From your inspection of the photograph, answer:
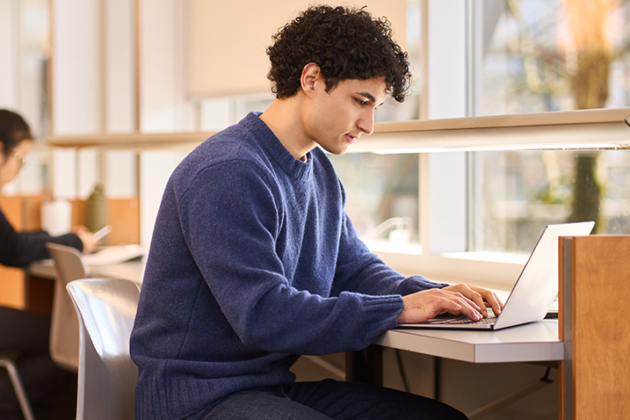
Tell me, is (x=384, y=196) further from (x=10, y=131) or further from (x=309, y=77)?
(x=10, y=131)

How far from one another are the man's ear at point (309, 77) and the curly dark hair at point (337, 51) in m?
0.01

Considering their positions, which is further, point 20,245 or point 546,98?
point 20,245

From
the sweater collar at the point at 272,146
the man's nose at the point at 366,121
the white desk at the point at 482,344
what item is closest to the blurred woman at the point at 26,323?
the sweater collar at the point at 272,146

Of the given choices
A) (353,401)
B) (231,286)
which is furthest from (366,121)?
(353,401)

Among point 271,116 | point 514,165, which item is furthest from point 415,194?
point 271,116

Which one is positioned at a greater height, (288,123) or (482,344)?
(288,123)

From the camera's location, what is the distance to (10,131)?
2.45 m

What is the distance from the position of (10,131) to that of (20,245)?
1.50ft

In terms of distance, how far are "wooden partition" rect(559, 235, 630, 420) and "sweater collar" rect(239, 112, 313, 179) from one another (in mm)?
→ 522

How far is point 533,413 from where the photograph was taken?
5.89 feet

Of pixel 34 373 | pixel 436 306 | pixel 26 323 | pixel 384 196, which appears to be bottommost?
pixel 34 373

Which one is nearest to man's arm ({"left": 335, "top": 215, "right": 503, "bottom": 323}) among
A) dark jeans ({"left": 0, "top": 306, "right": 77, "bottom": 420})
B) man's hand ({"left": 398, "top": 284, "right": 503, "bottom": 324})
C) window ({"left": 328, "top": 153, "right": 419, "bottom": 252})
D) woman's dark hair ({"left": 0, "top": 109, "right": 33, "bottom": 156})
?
man's hand ({"left": 398, "top": 284, "right": 503, "bottom": 324})

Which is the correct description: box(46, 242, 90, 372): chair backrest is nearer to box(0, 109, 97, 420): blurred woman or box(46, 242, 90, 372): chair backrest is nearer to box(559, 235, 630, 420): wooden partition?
box(0, 109, 97, 420): blurred woman

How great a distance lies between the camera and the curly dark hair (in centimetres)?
121
